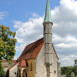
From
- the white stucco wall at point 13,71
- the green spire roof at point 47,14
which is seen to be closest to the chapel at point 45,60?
the green spire roof at point 47,14

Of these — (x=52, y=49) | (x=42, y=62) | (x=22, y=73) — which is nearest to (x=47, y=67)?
(x=42, y=62)

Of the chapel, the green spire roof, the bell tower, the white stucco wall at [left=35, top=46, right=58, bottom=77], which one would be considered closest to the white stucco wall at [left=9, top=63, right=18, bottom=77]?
the chapel

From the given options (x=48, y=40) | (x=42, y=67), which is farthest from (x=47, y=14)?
(x=42, y=67)

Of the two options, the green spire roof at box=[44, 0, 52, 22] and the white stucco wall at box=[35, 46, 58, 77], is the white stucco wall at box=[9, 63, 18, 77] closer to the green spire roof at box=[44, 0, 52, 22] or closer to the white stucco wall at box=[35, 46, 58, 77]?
the white stucco wall at box=[35, 46, 58, 77]

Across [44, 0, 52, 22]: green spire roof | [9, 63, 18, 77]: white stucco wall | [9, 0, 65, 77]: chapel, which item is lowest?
[9, 63, 18, 77]: white stucco wall

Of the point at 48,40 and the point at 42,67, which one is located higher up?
the point at 48,40

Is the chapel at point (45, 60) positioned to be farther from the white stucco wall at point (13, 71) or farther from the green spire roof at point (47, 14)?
the white stucco wall at point (13, 71)

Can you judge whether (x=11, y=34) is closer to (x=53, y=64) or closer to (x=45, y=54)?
(x=45, y=54)

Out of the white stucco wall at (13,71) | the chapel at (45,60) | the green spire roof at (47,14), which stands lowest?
the white stucco wall at (13,71)

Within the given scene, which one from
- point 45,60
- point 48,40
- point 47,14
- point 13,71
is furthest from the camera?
point 13,71

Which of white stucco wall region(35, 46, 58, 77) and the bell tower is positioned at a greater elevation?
the bell tower

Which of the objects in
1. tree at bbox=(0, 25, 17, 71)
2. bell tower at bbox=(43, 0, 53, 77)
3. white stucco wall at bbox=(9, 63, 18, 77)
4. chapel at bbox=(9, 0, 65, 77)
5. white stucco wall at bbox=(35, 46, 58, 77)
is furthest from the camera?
white stucco wall at bbox=(9, 63, 18, 77)

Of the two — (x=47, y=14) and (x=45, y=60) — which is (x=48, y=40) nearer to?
(x=45, y=60)

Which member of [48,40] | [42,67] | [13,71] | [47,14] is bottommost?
[13,71]
